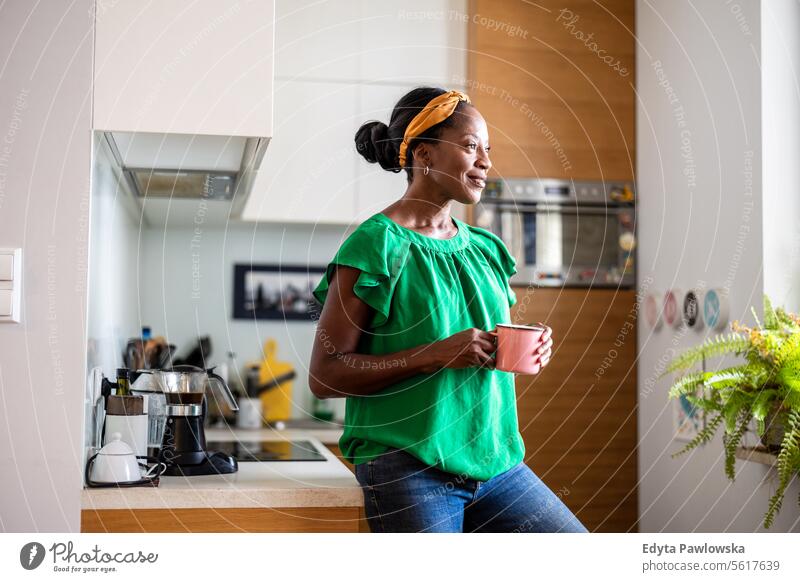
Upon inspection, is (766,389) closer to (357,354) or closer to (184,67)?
(357,354)

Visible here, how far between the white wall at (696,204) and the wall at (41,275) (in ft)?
4.54

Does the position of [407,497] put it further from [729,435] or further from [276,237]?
[276,237]

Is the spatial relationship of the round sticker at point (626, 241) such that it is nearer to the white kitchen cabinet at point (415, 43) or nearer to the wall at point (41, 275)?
the white kitchen cabinet at point (415, 43)

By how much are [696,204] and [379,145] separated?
4.34 ft

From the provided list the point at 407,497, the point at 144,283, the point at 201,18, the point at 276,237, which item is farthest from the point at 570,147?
the point at 407,497

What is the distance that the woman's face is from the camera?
43.7 inches

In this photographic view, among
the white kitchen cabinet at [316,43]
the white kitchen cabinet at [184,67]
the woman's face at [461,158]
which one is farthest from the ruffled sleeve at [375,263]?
the white kitchen cabinet at [316,43]

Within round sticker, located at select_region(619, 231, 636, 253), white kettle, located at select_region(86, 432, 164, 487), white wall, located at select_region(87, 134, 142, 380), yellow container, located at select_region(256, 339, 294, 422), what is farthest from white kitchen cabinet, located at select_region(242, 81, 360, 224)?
white kettle, located at select_region(86, 432, 164, 487)

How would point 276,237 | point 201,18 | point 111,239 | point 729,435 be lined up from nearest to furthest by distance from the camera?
point 201,18, point 729,435, point 111,239, point 276,237

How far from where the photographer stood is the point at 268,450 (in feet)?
6.14

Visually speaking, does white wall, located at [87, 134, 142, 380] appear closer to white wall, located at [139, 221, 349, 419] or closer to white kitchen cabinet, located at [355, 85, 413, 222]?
white wall, located at [139, 221, 349, 419]

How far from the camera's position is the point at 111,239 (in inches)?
Result: 69.3

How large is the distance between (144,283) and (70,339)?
154 cm

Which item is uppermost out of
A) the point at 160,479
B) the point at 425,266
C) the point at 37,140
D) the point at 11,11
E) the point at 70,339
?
the point at 11,11
